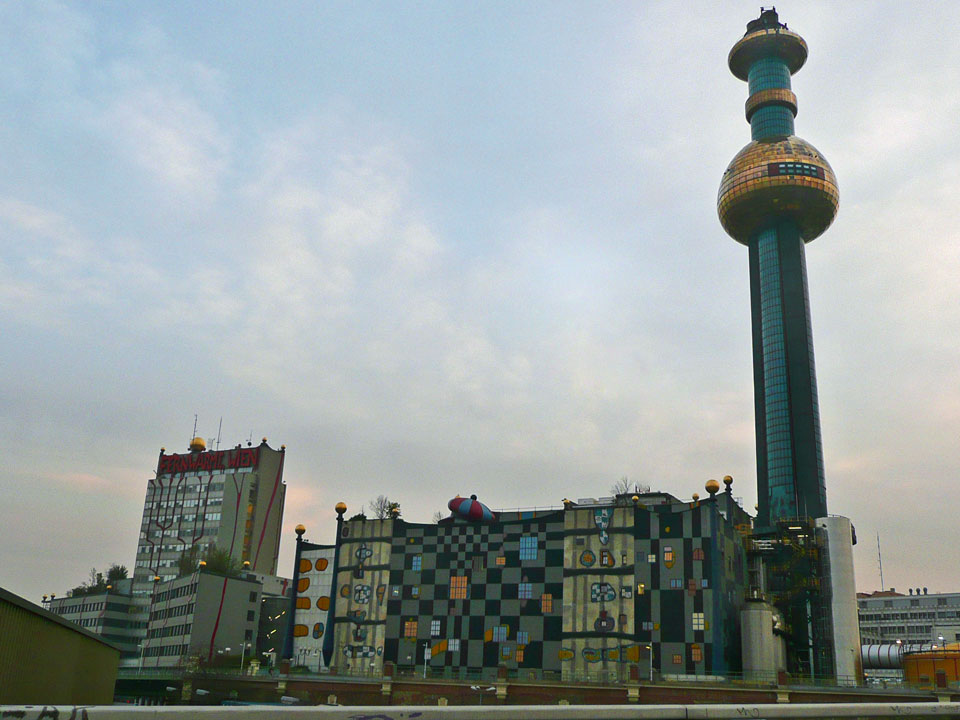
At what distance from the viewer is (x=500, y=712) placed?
1097 cm

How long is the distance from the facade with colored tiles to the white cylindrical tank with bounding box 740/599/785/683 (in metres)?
1.06

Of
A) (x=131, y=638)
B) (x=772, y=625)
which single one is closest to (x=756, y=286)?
(x=772, y=625)

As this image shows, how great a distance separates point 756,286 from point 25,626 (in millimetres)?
96132

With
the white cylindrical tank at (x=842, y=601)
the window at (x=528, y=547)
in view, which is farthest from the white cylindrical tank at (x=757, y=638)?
the window at (x=528, y=547)

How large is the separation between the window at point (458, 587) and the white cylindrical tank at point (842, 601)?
3533cm

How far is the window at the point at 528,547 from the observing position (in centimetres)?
7394

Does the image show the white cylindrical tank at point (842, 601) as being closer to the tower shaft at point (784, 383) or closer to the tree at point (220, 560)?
the tower shaft at point (784, 383)

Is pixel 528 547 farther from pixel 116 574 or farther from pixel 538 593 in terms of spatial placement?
pixel 116 574

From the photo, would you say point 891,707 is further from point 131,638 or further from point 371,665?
point 131,638

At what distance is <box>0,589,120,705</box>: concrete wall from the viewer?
79.6ft

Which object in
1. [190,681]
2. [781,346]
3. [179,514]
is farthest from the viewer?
[179,514]

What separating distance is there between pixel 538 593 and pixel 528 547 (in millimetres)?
4137

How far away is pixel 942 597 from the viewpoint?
136375 millimetres

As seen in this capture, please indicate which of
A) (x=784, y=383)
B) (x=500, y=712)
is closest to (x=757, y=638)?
(x=784, y=383)
